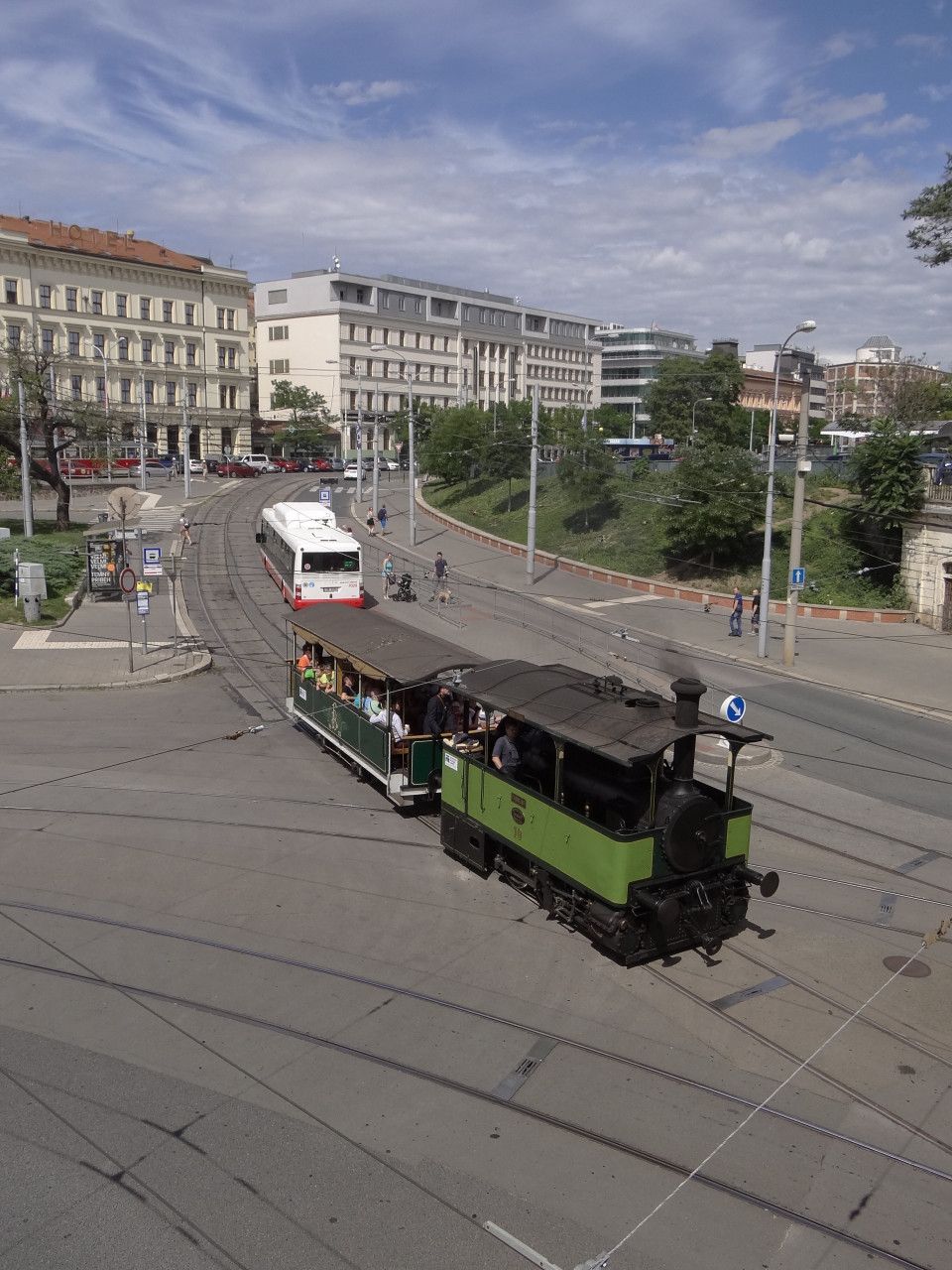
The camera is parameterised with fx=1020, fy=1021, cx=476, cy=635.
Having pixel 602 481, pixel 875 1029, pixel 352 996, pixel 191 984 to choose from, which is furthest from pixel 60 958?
pixel 602 481

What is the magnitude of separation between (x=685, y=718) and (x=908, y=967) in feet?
11.3

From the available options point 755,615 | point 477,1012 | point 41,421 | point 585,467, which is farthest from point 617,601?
point 477,1012

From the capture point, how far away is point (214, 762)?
16906 millimetres

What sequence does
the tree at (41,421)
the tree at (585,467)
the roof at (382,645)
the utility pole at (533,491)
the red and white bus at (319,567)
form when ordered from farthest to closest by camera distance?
the tree at (585,467), the tree at (41,421), the utility pole at (533,491), the red and white bus at (319,567), the roof at (382,645)

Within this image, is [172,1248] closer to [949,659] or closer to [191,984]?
[191,984]

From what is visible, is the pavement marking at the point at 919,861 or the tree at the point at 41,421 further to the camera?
the tree at the point at 41,421

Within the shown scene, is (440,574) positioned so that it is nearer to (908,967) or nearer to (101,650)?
(101,650)

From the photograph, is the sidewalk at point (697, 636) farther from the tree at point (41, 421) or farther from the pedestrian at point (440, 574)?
the tree at point (41, 421)

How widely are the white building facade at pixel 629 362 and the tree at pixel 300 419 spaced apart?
184ft

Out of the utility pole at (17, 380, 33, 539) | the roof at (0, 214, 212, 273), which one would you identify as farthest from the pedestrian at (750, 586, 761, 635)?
the roof at (0, 214, 212, 273)

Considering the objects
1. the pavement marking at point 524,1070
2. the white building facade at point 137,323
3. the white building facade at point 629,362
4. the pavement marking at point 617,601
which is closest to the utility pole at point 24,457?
the pavement marking at point 617,601

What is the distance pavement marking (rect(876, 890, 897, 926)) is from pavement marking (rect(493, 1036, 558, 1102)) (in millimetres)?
4638

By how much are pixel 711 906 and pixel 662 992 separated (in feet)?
3.17

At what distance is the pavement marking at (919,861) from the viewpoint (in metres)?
13.1
